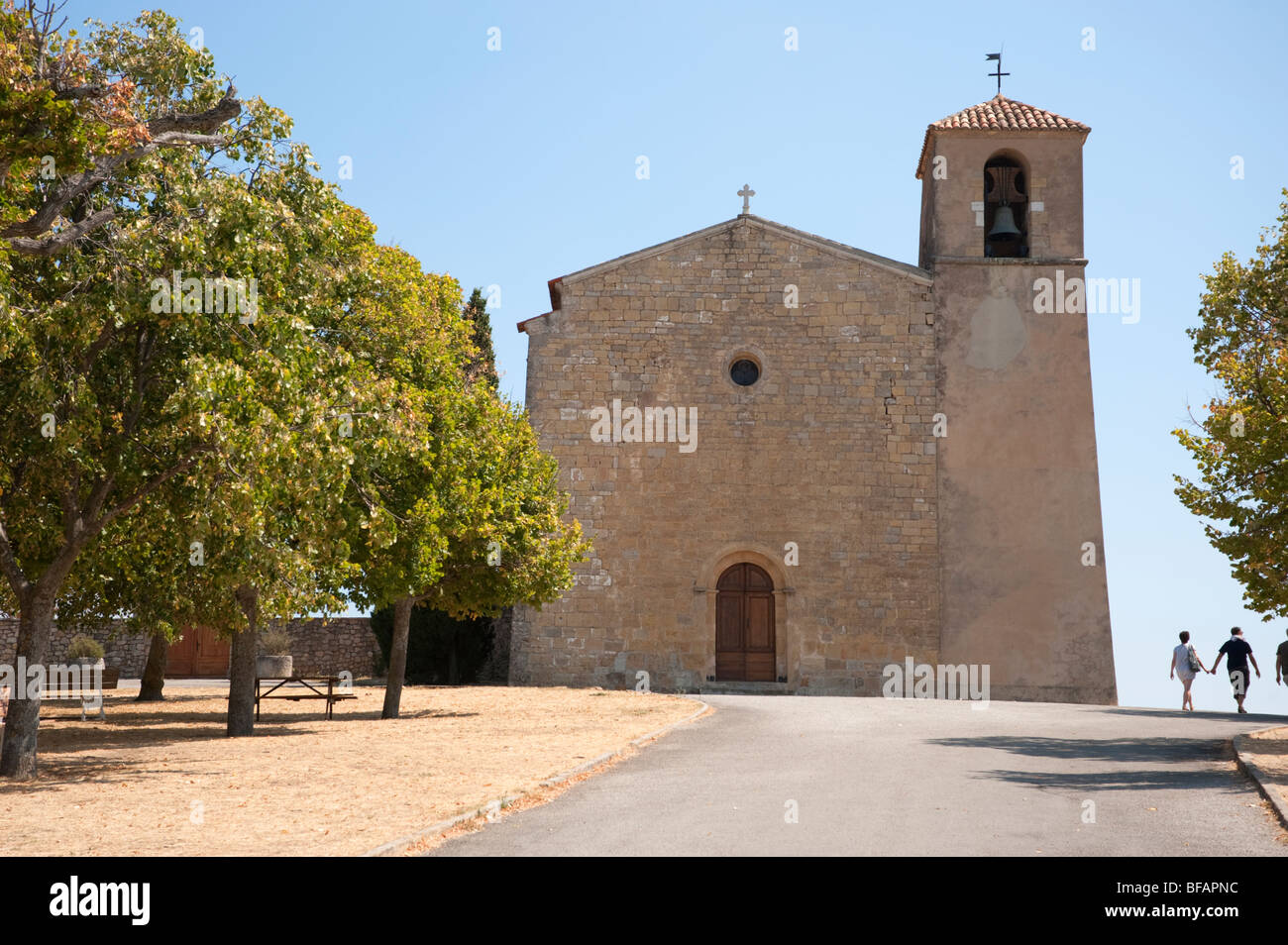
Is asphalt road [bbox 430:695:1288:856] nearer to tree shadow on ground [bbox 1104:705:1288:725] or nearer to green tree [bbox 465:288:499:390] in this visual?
tree shadow on ground [bbox 1104:705:1288:725]

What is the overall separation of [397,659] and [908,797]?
36.3 feet

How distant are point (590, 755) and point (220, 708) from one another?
12.0 m

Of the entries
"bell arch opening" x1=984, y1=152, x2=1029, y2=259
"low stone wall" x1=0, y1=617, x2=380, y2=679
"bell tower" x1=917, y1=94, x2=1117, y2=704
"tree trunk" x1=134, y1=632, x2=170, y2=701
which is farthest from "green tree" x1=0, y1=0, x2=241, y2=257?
"low stone wall" x1=0, y1=617, x2=380, y2=679

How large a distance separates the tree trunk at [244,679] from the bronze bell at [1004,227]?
18.3 m

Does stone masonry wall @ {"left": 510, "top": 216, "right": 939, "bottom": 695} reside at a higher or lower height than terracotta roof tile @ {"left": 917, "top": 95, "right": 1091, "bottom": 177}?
lower

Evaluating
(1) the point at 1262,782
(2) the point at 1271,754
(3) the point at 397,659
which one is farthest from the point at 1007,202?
(1) the point at 1262,782

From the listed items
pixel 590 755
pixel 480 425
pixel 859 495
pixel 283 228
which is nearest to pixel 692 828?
pixel 590 755

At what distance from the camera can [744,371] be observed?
25938 millimetres

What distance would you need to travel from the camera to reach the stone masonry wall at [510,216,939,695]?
24.7m

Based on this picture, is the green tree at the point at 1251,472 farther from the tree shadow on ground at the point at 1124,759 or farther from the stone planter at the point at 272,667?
the stone planter at the point at 272,667

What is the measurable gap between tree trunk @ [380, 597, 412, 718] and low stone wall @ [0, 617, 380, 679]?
13493mm

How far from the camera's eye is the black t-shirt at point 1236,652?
64.3 ft

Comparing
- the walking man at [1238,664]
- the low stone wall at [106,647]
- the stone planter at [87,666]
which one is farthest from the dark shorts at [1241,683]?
the low stone wall at [106,647]
